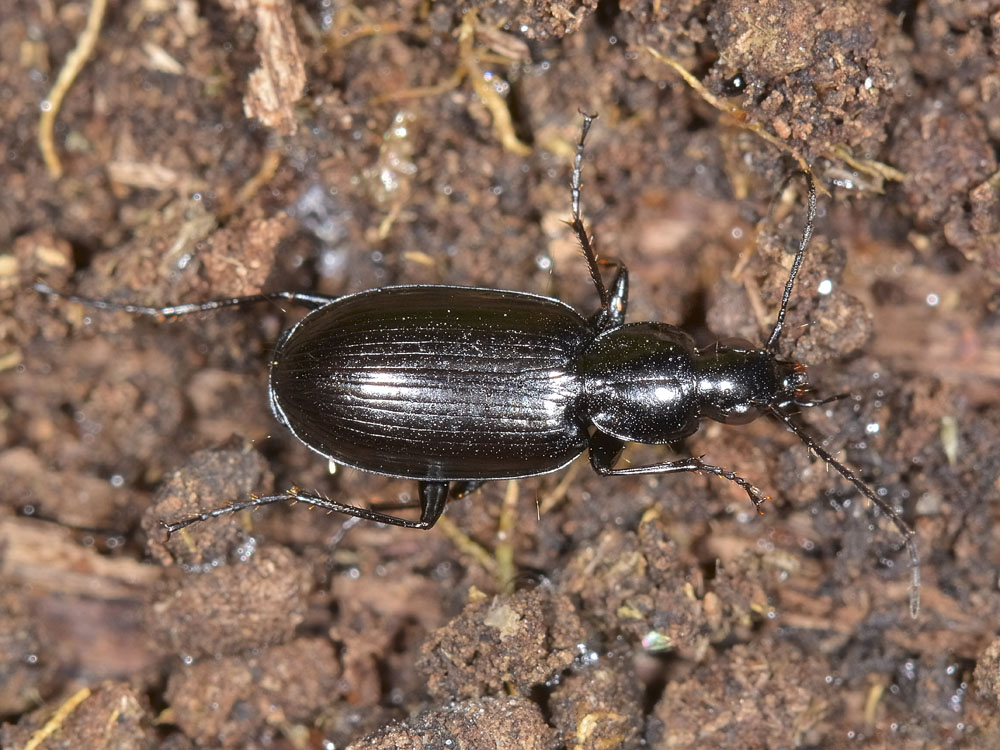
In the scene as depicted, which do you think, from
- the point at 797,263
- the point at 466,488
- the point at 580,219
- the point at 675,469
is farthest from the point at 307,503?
the point at 797,263

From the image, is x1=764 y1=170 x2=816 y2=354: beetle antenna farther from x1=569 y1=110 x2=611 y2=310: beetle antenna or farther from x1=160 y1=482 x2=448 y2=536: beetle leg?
x1=160 y1=482 x2=448 y2=536: beetle leg

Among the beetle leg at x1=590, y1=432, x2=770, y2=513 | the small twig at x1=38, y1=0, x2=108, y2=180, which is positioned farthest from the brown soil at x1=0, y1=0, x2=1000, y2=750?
the beetle leg at x1=590, y1=432, x2=770, y2=513

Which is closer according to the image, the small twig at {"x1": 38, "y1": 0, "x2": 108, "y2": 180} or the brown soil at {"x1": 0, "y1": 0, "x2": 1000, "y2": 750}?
the brown soil at {"x1": 0, "y1": 0, "x2": 1000, "y2": 750}

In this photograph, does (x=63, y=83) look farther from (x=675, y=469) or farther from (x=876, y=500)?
(x=876, y=500)

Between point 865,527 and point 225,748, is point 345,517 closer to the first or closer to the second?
point 225,748

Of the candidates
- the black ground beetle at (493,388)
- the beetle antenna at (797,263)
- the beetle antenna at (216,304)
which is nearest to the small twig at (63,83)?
the beetle antenna at (216,304)

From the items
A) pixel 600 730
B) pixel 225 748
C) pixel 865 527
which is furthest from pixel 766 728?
pixel 225 748

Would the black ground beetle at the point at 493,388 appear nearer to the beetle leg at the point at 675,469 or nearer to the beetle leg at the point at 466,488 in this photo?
the beetle leg at the point at 675,469
